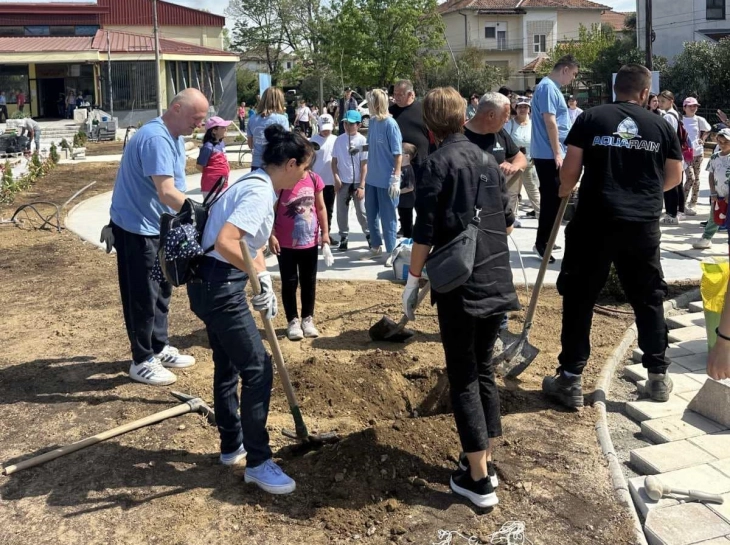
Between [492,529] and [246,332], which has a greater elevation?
[246,332]

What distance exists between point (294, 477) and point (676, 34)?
45644 mm

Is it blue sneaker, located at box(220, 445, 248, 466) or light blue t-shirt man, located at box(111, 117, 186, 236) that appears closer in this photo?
blue sneaker, located at box(220, 445, 248, 466)

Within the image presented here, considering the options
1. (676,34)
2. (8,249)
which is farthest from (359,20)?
(8,249)

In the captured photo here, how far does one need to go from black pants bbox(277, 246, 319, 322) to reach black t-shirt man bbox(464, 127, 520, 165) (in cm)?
161

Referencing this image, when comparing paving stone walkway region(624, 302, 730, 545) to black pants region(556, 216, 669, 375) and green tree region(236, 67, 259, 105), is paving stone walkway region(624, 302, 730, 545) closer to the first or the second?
black pants region(556, 216, 669, 375)

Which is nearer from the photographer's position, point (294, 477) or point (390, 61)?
point (294, 477)

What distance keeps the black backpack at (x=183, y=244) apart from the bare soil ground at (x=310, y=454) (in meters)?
1.13

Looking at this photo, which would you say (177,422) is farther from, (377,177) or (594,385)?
(377,177)

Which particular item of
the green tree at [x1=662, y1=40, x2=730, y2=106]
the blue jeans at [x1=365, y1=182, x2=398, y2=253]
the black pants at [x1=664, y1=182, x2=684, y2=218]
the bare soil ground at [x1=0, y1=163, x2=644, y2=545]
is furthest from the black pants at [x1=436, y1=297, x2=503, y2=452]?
the green tree at [x1=662, y1=40, x2=730, y2=106]

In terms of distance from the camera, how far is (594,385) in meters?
5.17

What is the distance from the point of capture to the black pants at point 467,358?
352 centimetres

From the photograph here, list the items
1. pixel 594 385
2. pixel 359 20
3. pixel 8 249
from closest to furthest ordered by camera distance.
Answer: pixel 594 385
pixel 8 249
pixel 359 20

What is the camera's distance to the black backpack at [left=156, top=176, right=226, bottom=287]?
363 centimetres

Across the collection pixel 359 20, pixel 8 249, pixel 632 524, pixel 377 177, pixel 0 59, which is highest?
pixel 359 20
